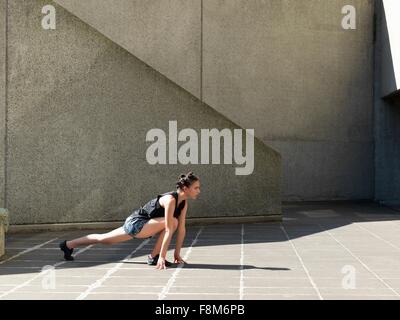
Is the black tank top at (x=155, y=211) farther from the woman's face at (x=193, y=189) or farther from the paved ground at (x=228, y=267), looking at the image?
the paved ground at (x=228, y=267)

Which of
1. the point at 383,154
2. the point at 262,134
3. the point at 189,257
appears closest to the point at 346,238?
the point at 189,257

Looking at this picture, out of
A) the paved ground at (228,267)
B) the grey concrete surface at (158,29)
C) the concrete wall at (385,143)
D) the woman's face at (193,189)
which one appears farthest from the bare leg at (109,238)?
the concrete wall at (385,143)

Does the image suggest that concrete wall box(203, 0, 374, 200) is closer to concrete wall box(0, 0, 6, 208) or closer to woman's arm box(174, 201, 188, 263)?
concrete wall box(0, 0, 6, 208)

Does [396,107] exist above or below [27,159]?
above

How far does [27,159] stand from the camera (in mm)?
9938

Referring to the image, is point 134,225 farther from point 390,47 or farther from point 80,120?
point 390,47

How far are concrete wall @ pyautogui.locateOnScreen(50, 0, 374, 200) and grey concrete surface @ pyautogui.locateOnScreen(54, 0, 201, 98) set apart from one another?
0.03 metres

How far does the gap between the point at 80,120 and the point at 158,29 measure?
6165mm

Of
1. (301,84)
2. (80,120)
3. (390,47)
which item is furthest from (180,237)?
(390,47)

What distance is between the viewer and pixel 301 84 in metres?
16.3

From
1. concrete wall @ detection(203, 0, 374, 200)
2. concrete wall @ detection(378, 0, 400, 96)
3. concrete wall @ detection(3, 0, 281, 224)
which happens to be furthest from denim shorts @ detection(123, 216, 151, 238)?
concrete wall @ detection(378, 0, 400, 96)

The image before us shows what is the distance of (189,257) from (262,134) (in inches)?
358

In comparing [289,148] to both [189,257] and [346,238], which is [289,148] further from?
[189,257]

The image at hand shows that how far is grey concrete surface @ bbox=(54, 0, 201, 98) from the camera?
1538 cm
